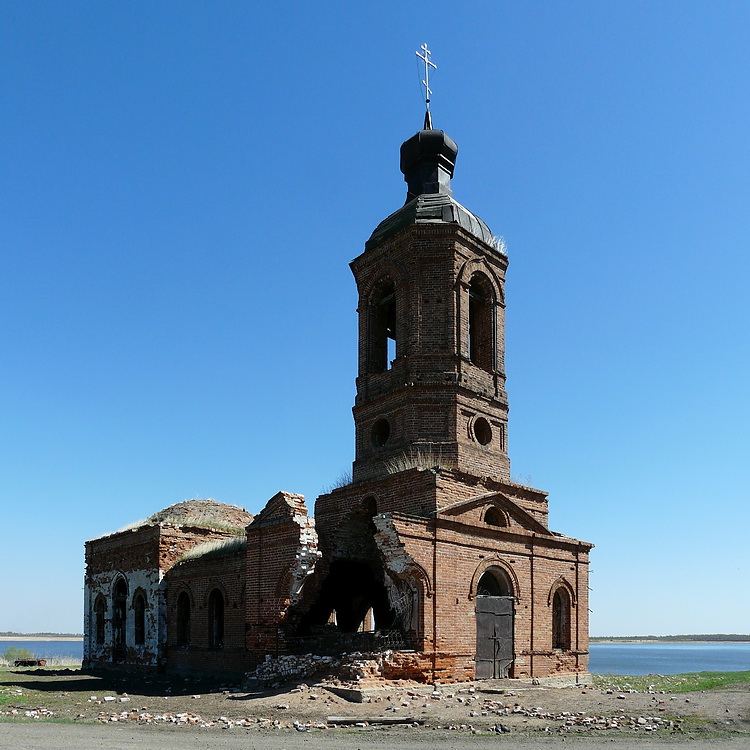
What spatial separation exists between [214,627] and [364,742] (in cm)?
1351

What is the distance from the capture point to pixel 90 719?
1316 centimetres

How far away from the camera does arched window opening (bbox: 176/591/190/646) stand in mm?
24172

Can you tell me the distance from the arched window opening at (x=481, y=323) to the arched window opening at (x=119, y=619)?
1448 cm

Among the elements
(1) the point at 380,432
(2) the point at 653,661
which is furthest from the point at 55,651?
(1) the point at 380,432

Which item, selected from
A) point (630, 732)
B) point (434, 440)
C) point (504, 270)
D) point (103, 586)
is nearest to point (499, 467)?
point (434, 440)

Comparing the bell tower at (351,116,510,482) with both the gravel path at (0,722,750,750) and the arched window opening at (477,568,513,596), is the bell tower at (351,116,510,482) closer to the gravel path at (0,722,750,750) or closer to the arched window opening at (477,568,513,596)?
the arched window opening at (477,568,513,596)

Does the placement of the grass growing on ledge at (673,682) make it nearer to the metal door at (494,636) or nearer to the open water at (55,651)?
the metal door at (494,636)

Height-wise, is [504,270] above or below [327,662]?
above

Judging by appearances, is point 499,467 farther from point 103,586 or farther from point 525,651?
point 103,586

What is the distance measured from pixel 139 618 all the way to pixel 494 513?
13466 mm

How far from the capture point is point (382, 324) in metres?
21.4

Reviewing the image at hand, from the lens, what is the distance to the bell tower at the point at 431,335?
18984mm

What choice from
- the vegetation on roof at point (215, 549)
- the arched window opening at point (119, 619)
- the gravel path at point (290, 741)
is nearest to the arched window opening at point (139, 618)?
the arched window opening at point (119, 619)

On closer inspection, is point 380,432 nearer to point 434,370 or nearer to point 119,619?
point 434,370
